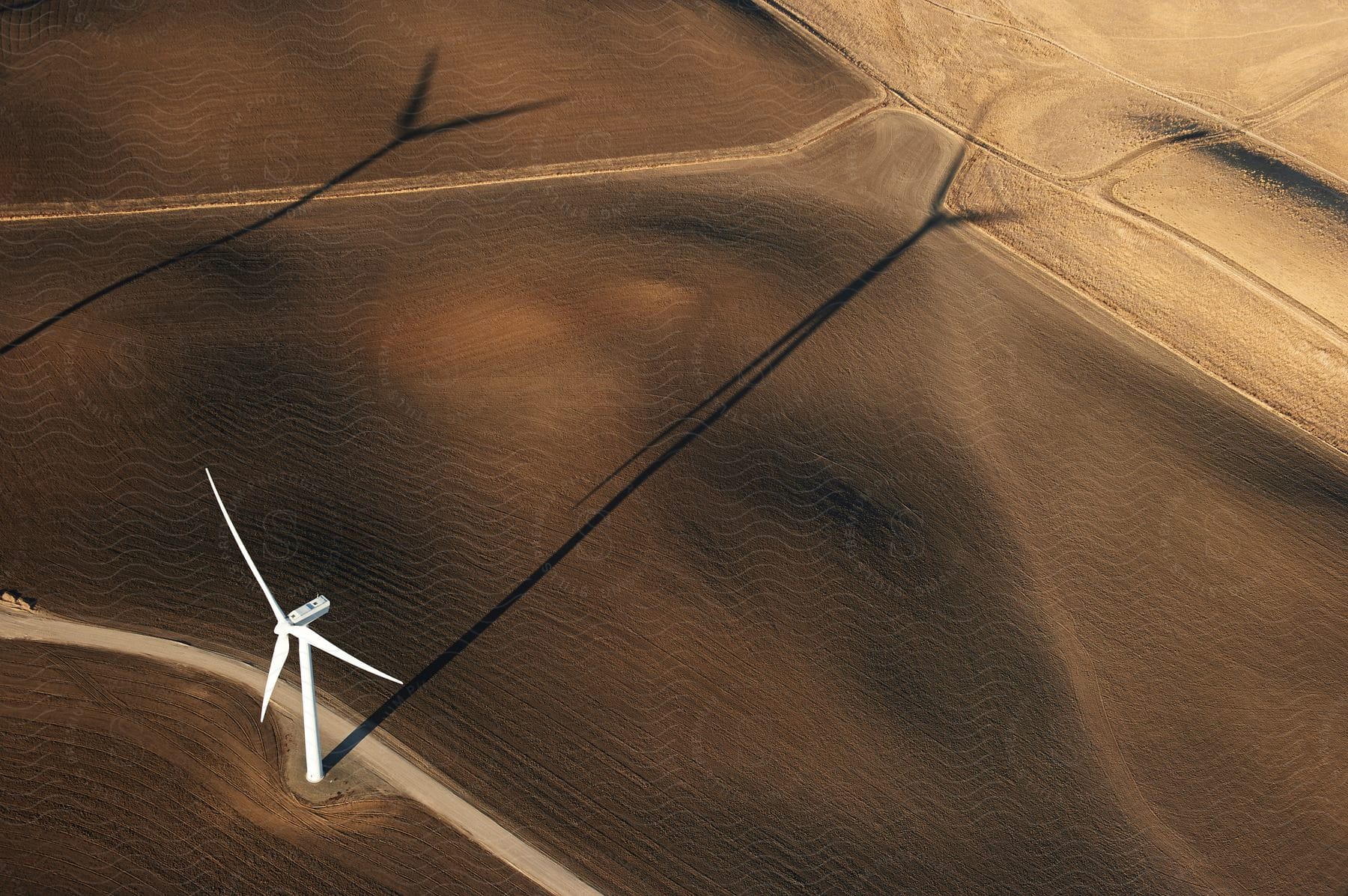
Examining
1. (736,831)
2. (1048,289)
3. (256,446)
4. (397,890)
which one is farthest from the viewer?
(1048,289)

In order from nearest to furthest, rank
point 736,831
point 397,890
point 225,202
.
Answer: point 397,890
point 736,831
point 225,202

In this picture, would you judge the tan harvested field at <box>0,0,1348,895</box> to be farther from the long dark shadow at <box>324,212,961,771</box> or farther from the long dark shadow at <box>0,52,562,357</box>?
the long dark shadow at <box>0,52,562,357</box>

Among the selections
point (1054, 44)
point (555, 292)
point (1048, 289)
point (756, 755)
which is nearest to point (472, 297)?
point (555, 292)

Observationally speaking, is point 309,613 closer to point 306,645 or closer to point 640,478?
point 306,645

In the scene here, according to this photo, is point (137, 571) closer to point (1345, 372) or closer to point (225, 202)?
point (225, 202)

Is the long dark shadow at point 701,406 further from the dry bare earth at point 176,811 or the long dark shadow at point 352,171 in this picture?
the long dark shadow at point 352,171

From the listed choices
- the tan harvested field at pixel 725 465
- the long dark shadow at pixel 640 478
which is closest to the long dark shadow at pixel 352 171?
the tan harvested field at pixel 725 465

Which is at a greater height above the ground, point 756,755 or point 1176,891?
point 1176,891

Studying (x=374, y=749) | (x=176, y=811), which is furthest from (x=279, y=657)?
(x=176, y=811)
